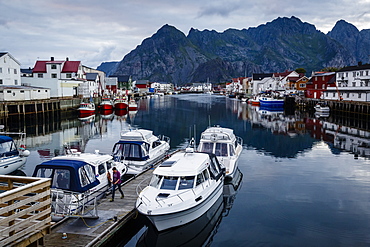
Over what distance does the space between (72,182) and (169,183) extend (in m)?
5.09

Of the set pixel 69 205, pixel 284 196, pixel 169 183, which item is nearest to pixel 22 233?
pixel 69 205

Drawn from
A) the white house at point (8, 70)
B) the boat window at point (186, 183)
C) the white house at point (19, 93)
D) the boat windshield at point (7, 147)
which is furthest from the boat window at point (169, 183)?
the white house at point (8, 70)

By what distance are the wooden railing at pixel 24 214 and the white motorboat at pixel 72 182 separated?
309 cm

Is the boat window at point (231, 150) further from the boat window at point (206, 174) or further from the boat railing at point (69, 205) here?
the boat railing at point (69, 205)

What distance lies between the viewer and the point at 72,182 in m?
16.4

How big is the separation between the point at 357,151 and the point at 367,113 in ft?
109

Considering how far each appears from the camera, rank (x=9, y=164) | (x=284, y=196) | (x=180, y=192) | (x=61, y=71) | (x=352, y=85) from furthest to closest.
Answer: (x=61, y=71) < (x=352, y=85) < (x=9, y=164) < (x=284, y=196) < (x=180, y=192)

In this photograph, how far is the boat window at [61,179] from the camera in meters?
16.4

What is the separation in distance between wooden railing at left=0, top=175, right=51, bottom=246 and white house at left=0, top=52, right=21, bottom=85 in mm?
74173

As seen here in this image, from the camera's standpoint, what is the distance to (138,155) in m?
26.2

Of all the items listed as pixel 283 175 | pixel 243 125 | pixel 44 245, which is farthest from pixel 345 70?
pixel 44 245

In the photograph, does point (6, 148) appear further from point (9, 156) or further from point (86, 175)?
Answer: point (86, 175)

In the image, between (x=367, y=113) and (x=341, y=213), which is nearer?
(x=341, y=213)

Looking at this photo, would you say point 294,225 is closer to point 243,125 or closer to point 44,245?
point 44,245
